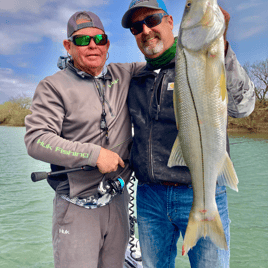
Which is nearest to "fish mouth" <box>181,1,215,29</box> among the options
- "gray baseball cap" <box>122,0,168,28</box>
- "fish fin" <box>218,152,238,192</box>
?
"gray baseball cap" <box>122,0,168,28</box>

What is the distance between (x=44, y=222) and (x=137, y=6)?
25.1ft

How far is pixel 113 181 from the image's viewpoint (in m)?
2.86

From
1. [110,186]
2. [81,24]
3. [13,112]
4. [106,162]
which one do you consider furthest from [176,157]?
[13,112]

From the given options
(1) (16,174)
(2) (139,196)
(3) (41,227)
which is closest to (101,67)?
(2) (139,196)

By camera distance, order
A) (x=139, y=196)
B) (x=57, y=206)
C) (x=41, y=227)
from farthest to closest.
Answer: (x=41, y=227) < (x=57, y=206) < (x=139, y=196)

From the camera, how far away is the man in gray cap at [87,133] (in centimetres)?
274

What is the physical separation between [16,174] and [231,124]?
26.8 m

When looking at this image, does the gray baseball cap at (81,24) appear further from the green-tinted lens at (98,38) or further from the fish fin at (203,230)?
the fish fin at (203,230)

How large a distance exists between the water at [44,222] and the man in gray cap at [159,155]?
3002mm

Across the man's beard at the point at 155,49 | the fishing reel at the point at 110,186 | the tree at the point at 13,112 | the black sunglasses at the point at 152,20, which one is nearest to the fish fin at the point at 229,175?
the fishing reel at the point at 110,186

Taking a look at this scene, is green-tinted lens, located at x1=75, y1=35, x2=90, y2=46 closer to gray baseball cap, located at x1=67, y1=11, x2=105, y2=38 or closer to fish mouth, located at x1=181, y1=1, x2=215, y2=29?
gray baseball cap, located at x1=67, y1=11, x2=105, y2=38

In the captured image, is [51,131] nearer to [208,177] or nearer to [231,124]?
[208,177]

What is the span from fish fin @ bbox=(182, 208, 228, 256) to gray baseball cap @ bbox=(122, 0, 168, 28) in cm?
197

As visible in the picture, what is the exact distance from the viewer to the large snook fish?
1.70 meters
